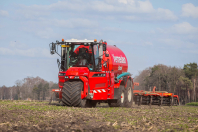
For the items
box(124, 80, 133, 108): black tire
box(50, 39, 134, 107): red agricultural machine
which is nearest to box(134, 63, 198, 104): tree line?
box(124, 80, 133, 108): black tire

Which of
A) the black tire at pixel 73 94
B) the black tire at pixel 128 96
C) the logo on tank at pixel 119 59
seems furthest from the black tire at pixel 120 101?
the black tire at pixel 73 94

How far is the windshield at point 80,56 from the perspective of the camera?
17.0 metres

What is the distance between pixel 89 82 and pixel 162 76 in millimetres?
67089

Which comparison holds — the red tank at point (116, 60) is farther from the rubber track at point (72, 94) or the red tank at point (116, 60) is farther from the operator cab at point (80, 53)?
the rubber track at point (72, 94)

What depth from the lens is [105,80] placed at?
55.3 feet

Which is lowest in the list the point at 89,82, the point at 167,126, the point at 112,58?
the point at 167,126

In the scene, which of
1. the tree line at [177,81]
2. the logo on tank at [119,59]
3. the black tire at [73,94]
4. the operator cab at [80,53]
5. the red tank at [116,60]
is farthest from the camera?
the tree line at [177,81]

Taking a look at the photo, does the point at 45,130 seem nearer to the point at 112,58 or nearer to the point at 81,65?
the point at 81,65

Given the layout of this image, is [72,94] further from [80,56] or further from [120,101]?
[120,101]

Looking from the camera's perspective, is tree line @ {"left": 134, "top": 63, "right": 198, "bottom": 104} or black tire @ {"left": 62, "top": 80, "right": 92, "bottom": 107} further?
tree line @ {"left": 134, "top": 63, "right": 198, "bottom": 104}

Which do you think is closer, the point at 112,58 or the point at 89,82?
the point at 89,82

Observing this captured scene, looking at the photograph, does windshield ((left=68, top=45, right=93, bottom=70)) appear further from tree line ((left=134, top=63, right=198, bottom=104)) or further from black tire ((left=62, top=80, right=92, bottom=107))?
tree line ((left=134, top=63, right=198, bottom=104))

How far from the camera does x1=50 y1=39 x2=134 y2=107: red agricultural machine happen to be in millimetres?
15336

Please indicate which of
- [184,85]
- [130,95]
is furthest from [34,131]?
[184,85]
